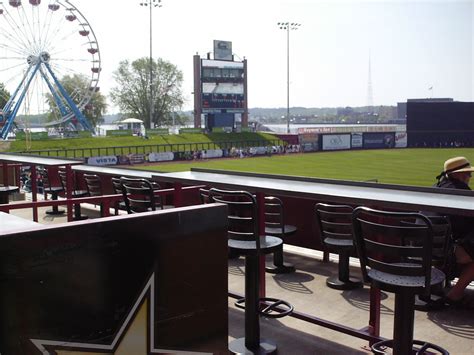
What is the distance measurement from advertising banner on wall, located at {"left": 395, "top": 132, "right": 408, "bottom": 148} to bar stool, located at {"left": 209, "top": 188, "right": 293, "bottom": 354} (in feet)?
190

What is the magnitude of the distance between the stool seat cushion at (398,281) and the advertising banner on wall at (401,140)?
192 feet

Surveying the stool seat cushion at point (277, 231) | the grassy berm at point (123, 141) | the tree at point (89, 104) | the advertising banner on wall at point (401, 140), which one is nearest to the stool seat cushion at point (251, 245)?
the stool seat cushion at point (277, 231)

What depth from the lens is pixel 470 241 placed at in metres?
4.70

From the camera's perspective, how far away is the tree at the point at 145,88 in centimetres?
8444

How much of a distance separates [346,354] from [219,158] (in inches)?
1731

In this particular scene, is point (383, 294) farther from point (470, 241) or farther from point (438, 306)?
point (470, 241)

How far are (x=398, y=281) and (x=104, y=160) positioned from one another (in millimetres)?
37159

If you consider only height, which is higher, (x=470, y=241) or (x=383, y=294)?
(x=470, y=241)

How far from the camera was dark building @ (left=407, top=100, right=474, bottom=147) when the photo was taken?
54.6m

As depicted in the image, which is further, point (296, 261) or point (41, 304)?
point (296, 261)

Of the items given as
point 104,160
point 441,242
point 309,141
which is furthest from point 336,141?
point 441,242

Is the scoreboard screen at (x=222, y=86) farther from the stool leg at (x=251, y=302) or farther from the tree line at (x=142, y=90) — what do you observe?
the stool leg at (x=251, y=302)

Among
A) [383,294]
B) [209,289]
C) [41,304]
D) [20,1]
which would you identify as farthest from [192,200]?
[20,1]

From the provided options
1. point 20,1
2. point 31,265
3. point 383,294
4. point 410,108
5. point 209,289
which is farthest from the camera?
point 410,108
